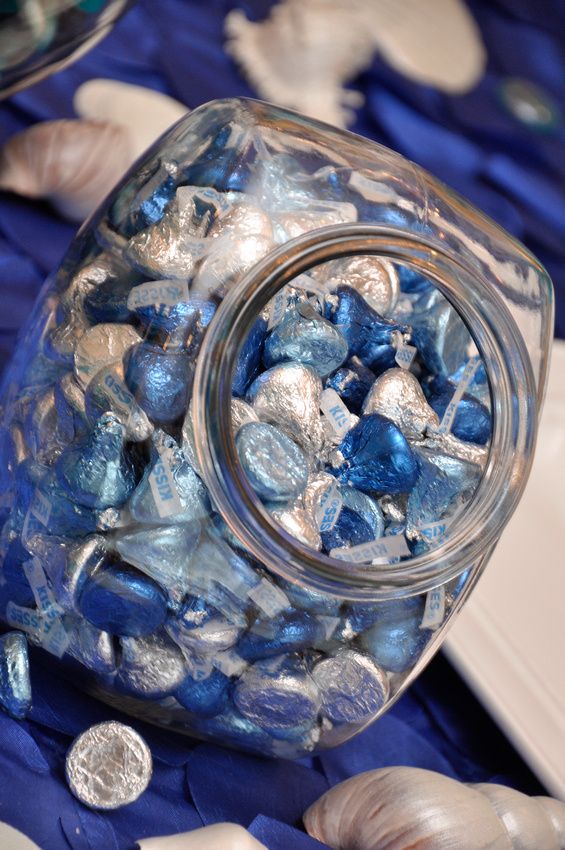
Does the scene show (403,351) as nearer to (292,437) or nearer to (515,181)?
(292,437)

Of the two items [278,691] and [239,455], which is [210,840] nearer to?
[278,691]

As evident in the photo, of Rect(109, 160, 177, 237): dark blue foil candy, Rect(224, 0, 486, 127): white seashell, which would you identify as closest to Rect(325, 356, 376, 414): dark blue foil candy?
Rect(109, 160, 177, 237): dark blue foil candy

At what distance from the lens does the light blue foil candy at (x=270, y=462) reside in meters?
0.36

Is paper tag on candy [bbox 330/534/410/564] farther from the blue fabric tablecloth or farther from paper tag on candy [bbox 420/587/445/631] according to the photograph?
the blue fabric tablecloth

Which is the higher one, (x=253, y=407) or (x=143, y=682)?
(x=253, y=407)

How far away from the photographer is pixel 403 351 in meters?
0.42

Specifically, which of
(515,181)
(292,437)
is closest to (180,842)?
(292,437)

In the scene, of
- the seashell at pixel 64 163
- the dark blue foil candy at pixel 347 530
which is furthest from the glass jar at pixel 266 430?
the seashell at pixel 64 163

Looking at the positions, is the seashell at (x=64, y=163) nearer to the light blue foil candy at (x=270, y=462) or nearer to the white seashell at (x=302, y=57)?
the white seashell at (x=302, y=57)

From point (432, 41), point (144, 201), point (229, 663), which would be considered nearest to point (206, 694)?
point (229, 663)

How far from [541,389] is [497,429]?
69 millimetres

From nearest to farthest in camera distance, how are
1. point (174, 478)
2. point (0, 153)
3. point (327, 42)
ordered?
point (174, 478) < point (0, 153) < point (327, 42)

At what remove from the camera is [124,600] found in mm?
378

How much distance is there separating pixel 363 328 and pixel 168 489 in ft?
0.39
